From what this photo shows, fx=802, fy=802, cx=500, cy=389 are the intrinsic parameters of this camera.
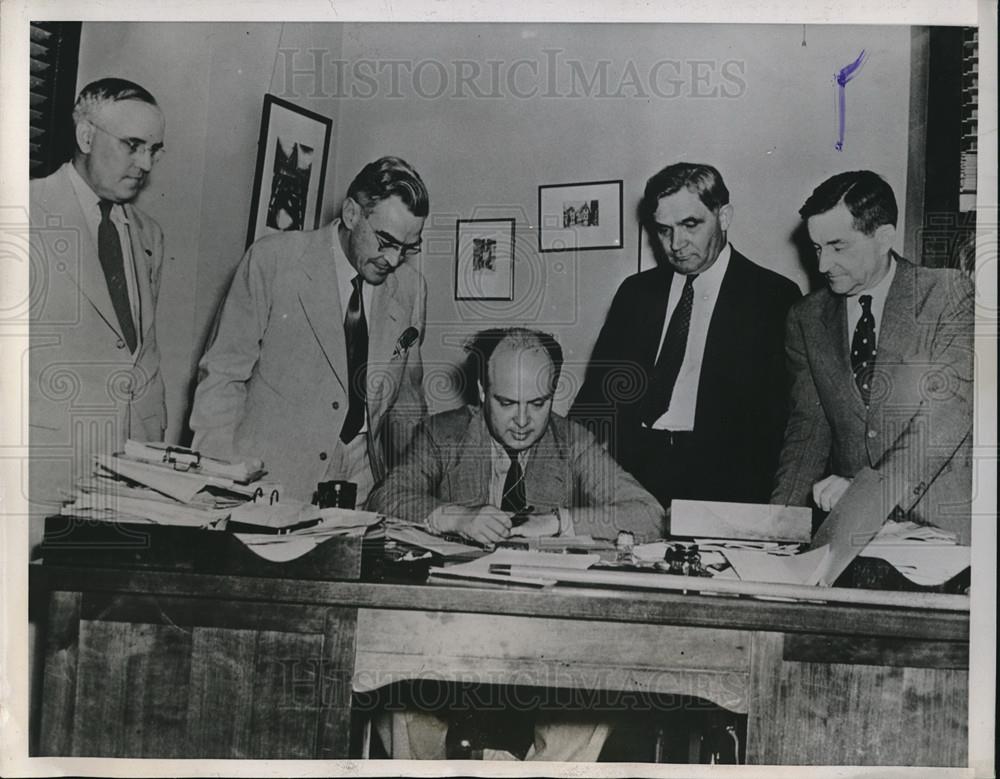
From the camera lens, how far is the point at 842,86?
2.51 metres

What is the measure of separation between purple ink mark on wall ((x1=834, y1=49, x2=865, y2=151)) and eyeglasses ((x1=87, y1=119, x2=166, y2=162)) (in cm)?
213

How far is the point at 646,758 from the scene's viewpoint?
2.53 metres

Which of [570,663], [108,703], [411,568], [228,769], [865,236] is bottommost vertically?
[228,769]

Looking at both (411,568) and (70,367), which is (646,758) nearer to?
(411,568)

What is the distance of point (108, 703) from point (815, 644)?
7.14 ft

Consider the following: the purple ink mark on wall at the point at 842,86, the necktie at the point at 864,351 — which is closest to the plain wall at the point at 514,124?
the purple ink mark on wall at the point at 842,86

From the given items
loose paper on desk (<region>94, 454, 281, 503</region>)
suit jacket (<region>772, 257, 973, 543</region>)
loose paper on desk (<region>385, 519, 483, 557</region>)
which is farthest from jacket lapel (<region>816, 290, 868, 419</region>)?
loose paper on desk (<region>94, 454, 281, 503</region>)

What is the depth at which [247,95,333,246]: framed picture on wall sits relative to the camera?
2.54 meters

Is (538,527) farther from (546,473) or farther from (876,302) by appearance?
(876,302)

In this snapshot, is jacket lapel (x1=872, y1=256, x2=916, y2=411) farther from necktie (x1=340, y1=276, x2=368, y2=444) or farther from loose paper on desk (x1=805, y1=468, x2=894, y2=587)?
necktie (x1=340, y1=276, x2=368, y2=444)

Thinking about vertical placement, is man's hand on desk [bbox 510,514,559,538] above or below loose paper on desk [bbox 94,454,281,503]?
below

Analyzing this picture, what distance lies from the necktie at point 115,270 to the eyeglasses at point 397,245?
0.80 meters

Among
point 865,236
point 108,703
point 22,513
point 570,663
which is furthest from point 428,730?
point 865,236

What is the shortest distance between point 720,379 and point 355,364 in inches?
45.6
